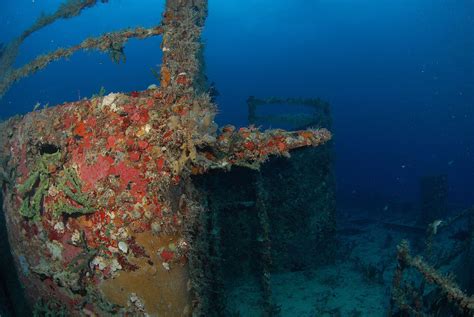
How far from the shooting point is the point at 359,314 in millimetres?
6461

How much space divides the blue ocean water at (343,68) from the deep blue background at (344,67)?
414 mm

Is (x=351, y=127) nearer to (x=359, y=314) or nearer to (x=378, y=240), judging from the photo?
(x=378, y=240)

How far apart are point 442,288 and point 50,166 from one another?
434cm

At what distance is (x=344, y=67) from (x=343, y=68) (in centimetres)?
68

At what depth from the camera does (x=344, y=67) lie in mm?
128625

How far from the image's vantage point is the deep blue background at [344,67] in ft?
240

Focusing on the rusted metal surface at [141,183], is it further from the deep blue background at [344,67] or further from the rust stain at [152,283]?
the deep blue background at [344,67]

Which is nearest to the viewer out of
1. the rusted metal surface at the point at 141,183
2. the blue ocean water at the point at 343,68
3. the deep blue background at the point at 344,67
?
the rusted metal surface at the point at 141,183

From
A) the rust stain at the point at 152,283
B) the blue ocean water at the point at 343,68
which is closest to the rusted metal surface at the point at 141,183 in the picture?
the rust stain at the point at 152,283

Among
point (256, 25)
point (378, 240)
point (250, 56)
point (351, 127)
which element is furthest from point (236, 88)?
point (378, 240)

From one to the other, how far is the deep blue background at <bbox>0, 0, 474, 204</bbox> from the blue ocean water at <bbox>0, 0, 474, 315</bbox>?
414 millimetres

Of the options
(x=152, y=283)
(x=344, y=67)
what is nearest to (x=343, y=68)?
(x=344, y=67)

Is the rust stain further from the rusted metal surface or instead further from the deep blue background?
the deep blue background

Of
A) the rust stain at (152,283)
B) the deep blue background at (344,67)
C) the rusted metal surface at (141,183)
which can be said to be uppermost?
the deep blue background at (344,67)
